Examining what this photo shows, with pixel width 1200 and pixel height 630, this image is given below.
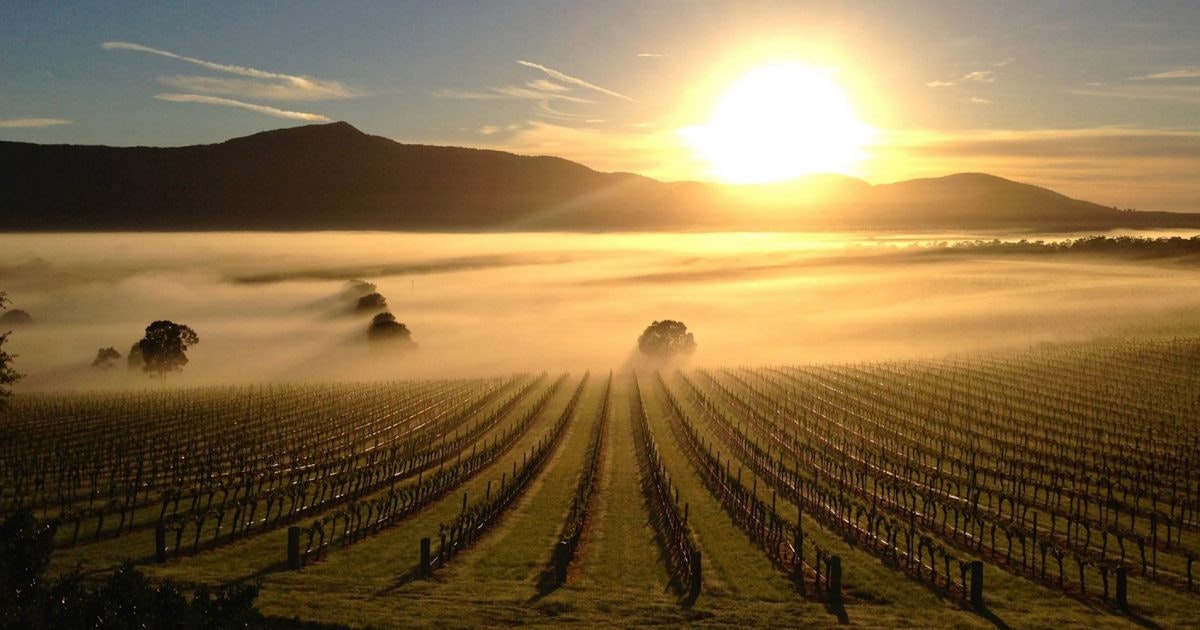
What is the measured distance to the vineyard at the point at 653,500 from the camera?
25.5 metres

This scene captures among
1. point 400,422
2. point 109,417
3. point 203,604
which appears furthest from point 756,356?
point 203,604

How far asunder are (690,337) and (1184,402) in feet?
255

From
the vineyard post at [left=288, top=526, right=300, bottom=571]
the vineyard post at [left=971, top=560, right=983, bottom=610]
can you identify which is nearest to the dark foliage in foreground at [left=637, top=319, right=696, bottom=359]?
the vineyard post at [left=288, top=526, right=300, bottom=571]

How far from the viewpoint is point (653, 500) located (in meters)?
40.7

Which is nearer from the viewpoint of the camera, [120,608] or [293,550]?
[120,608]

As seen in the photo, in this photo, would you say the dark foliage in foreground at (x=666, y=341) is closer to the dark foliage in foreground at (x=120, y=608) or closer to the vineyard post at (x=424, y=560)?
the vineyard post at (x=424, y=560)

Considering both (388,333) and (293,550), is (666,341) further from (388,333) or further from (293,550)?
(293,550)

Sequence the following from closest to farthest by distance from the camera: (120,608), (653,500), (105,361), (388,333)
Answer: (120,608) → (653,500) → (105,361) → (388,333)

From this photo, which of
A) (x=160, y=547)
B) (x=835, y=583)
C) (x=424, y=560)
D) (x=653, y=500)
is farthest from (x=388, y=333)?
(x=835, y=583)

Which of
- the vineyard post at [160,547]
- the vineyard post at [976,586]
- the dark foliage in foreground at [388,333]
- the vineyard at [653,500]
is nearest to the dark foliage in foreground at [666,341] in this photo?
the dark foliage in foreground at [388,333]

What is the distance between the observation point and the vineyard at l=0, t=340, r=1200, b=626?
83.6ft

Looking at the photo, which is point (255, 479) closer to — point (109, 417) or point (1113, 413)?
point (109, 417)

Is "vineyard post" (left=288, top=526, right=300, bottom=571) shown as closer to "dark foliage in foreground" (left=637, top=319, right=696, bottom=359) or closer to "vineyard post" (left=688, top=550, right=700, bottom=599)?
"vineyard post" (left=688, top=550, right=700, bottom=599)

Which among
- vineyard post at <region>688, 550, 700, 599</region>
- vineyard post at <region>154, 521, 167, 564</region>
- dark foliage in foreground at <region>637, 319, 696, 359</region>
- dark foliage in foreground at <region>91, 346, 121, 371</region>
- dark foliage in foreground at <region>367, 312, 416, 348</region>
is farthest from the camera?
dark foliage in foreground at <region>367, 312, 416, 348</region>
